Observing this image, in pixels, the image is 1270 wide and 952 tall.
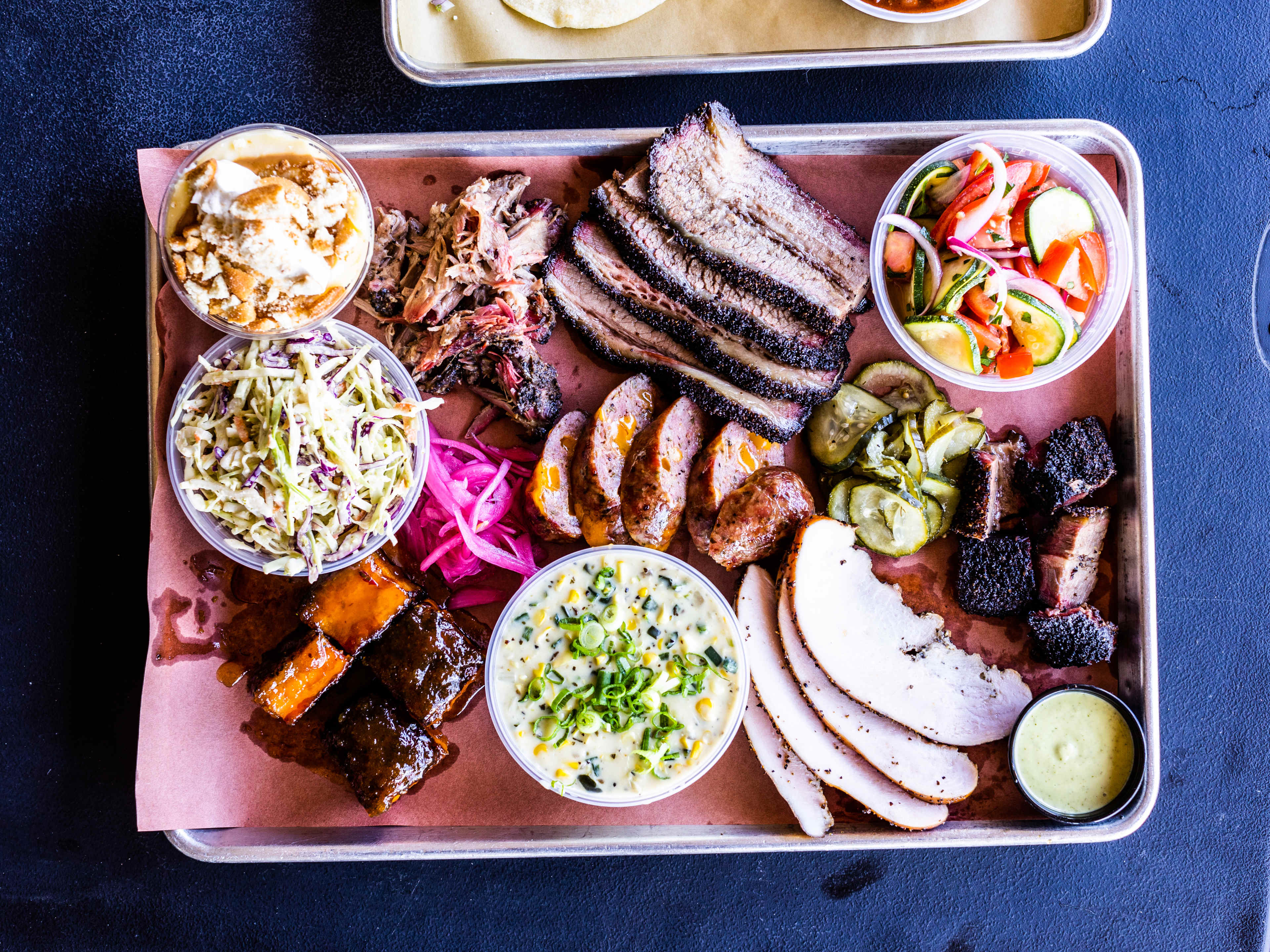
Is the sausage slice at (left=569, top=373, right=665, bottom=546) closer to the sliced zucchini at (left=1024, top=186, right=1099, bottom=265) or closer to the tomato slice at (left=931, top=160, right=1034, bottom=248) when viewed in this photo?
the tomato slice at (left=931, top=160, right=1034, bottom=248)

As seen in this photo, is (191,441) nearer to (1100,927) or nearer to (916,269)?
(916,269)

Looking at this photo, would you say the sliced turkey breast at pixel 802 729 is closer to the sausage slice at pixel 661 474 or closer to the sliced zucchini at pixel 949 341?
the sausage slice at pixel 661 474

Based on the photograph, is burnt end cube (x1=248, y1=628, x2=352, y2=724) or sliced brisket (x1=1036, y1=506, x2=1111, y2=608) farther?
sliced brisket (x1=1036, y1=506, x2=1111, y2=608)

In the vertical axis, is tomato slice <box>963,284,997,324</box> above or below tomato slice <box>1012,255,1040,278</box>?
below

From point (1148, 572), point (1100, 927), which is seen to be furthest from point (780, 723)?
point (1100, 927)

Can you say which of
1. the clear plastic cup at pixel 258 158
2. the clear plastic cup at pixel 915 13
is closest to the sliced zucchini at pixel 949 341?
the clear plastic cup at pixel 915 13

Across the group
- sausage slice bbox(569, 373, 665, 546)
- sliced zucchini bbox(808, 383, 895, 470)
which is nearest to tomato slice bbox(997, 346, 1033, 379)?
sliced zucchini bbox(808, 383, 895, 470)

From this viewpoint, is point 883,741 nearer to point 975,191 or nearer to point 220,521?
point 975,191
